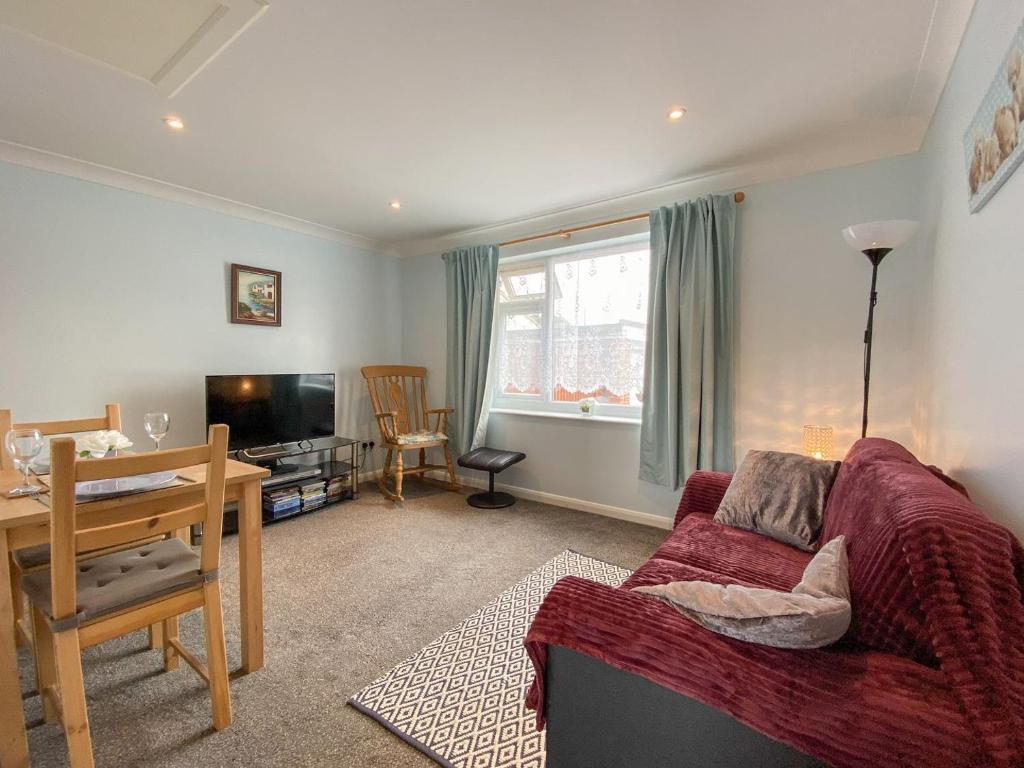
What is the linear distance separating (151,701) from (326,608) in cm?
69

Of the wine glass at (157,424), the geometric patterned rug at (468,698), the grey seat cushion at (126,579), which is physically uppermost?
the wine glass at (157,424)

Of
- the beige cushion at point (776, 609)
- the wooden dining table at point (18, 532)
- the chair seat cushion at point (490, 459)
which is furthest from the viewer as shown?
the chair seat cushion at point (490, 459)

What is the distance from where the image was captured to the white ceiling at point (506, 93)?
5.04ft

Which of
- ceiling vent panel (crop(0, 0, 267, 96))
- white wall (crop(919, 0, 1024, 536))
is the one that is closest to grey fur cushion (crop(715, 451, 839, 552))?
white wall (crop(919, 0, 1024, 536))

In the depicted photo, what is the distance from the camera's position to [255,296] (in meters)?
3.50

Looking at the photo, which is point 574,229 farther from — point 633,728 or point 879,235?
point 633,728

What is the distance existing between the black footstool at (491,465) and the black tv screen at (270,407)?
1256mm

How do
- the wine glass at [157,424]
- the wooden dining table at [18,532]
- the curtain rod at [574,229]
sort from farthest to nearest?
the curtain rod at [574,229]
the wine glass at [157,424]
the wooden dining table at [18,532]

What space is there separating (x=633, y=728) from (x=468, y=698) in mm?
868

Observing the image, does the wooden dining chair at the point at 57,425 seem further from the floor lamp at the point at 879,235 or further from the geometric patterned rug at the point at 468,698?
the floor lamp at the point at 879,235

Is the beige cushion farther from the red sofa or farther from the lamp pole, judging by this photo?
the lamp pole

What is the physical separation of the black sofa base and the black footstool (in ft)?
8.02

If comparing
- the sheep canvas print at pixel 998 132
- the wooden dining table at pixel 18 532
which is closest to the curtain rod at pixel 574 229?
the sheep canvas print at pixel 998 132

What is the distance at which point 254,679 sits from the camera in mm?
1630
